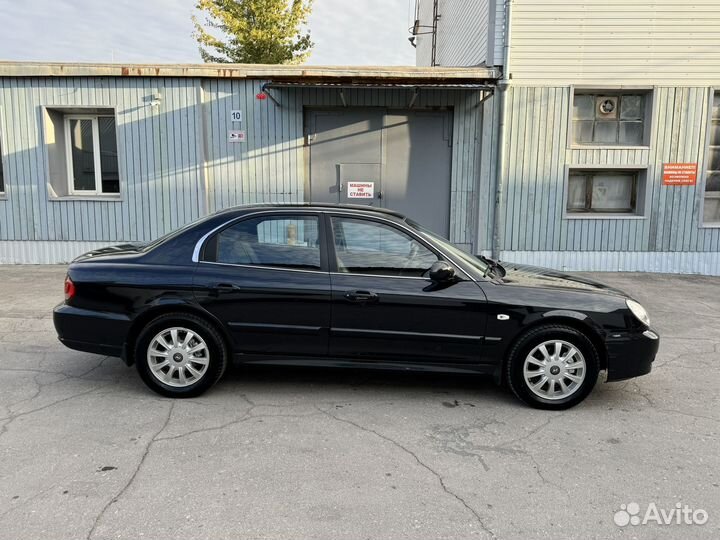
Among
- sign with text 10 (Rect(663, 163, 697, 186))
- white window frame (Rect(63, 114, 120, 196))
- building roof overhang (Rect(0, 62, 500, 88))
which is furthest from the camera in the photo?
white window frame (Rect(63, 114, 120, 196))

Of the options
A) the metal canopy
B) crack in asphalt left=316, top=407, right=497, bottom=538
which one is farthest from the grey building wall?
crack in asphalt left=316, top=407, right=497, bottom=538

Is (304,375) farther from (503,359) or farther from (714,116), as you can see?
(714,116)

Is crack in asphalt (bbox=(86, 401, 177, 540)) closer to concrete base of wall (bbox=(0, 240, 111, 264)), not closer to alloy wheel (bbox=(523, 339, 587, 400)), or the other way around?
alloy wheel (bbox=(523, 339, 587, 400))

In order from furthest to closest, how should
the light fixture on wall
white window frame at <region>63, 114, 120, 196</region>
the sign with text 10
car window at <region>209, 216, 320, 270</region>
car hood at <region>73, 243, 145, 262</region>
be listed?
white window frame at <region>63, 114, 120, 196</region> < the sign with text 10 < the light fixture on wall < car hood at <region>73, 243, 145, 262</region> < car window at <region>209, 216, 320, 270</region>

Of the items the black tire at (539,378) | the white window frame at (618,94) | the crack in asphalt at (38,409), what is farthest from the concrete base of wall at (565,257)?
the crack in asphalt at (38,409)

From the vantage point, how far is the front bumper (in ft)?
13.2

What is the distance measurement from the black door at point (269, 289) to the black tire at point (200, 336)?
135 millimetres

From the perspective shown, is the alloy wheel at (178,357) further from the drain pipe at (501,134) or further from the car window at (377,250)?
the drain pipe at (501,134)

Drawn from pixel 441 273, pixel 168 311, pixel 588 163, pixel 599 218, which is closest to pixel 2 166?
pixel 168 311

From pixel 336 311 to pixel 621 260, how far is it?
7952 millimetres

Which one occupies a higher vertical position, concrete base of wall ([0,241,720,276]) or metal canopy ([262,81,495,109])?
metal canopy ([262,81,495,109])

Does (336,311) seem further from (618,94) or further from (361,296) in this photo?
(618,94)

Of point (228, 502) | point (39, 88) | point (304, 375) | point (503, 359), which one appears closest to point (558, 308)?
point (503, 359)

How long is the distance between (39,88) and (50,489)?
9133 millimetres
